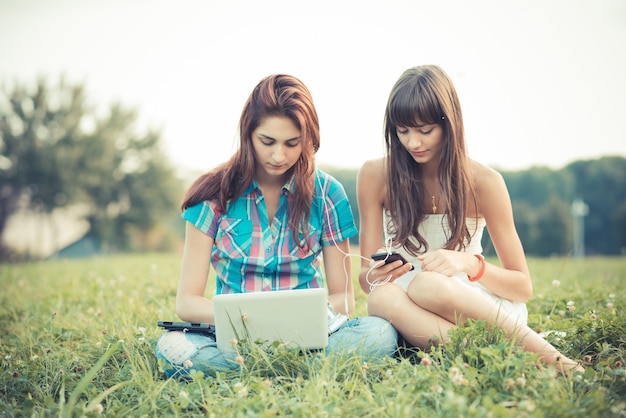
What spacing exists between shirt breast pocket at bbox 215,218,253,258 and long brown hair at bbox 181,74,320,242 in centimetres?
9

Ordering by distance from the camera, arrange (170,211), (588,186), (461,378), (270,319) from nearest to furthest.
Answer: (461,378)
(270,319)
(588,186)
(170,211)

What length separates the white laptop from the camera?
2281 mm

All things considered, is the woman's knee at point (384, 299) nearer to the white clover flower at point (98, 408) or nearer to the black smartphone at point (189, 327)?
the black smartphone at point (189, 327)

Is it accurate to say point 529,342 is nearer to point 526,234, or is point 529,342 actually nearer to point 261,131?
point 261,131

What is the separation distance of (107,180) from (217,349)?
2469cm

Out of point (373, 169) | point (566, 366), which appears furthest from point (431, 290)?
point (373, 169)

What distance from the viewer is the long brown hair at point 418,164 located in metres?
2.68

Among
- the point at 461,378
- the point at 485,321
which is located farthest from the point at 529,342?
the point at 461,378

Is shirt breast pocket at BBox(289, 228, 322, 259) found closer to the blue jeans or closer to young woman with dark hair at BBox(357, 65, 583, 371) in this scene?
young woman with dark hair at BBox(357, 65, 583, 371)

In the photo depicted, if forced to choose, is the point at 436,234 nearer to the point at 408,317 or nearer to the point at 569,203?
the point at 408,317

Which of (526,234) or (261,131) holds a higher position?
(261,131)

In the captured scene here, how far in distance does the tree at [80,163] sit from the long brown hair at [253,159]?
72.5ft

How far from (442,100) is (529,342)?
3.72ft

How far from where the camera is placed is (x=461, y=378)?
193cm
